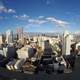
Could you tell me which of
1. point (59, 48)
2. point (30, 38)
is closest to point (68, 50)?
point (59, 48)

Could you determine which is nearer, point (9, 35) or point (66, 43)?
point (66, 43)

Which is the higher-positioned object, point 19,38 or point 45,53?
point 19,38

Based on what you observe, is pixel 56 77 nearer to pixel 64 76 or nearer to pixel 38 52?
pixel 64 76

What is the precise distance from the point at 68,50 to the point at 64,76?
19.5 feet

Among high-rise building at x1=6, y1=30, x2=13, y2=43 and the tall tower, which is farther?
high-rise building at x1=6, y1=30, x2=13, y2=43

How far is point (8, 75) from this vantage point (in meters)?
1.28

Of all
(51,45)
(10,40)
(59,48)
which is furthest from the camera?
(10,40)

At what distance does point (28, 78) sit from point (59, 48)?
696 cm

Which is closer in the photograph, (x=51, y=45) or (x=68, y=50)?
(x=68, y=50)

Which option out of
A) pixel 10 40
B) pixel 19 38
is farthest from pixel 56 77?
pixel 10 40

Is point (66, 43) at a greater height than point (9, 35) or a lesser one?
lesser

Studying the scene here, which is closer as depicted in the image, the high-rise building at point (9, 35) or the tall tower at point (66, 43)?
the tall tower at point (66, 43)

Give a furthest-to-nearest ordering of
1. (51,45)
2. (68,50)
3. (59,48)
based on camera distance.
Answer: (51,45)
(59,48)
(68,50)

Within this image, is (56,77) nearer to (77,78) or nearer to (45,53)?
(77,78)
